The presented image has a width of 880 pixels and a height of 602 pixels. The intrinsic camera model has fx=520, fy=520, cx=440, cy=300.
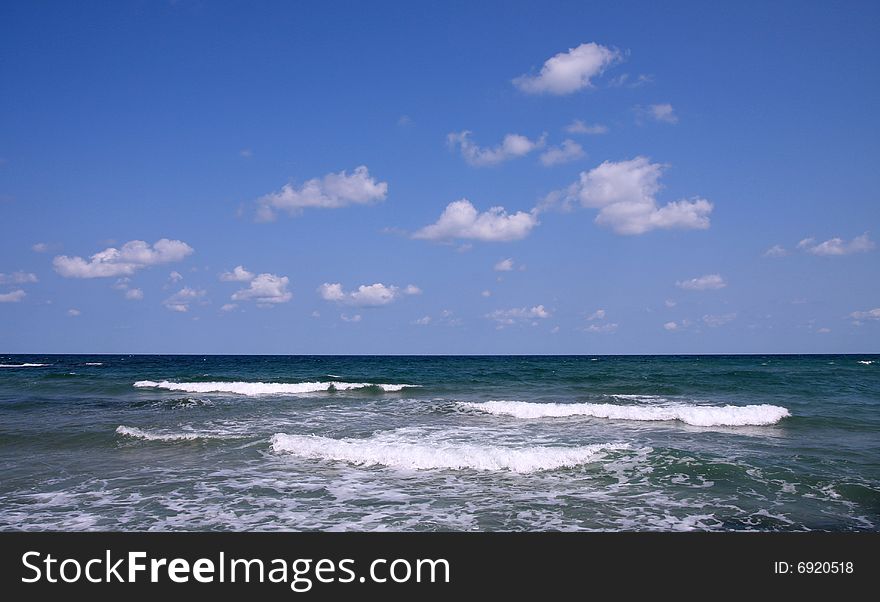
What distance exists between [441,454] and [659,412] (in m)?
12.6

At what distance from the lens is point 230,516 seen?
933 centimetres

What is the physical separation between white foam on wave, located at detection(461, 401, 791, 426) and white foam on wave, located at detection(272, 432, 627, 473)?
22.9ft

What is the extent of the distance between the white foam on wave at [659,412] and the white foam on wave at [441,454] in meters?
6.99

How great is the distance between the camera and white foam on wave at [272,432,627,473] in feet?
41.7

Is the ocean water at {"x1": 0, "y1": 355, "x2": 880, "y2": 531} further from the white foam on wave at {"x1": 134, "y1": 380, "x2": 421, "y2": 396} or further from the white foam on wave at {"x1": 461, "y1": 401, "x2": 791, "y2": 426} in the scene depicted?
the white foam on wave at {"x1": 134, "y1": 380, "x2": 421, "y2": 396}

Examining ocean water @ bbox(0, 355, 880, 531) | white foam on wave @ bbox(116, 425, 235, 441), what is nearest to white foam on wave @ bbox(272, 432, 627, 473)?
ocean water @ bbox(0, 355, 880, 531)

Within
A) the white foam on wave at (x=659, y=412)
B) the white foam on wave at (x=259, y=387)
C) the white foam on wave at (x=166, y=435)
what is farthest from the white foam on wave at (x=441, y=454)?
the white foam on wave at (x=259, y=387)

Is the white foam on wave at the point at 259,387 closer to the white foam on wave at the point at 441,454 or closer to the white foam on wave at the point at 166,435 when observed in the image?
the white foam on wave at the point at 166,435

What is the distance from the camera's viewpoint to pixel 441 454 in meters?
13.3

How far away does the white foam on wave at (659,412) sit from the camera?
19875 millimetres

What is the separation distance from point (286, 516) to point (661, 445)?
36.1 feet
